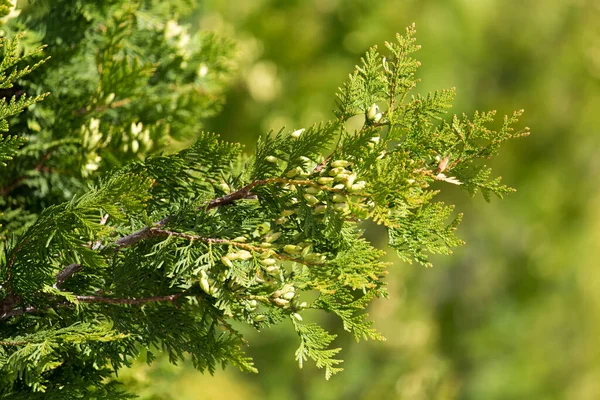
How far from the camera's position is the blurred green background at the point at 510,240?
→ 7.72 ft

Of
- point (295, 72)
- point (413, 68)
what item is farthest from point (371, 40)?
point (413, 68)

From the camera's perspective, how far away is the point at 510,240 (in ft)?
11.0

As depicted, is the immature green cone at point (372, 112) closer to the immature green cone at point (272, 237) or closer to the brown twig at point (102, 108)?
the immature green cone at point (272, 237)

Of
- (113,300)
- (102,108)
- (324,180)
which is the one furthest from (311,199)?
(102,108)

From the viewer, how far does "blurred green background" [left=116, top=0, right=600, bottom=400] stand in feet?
7.72

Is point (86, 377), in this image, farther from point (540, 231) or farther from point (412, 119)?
point (540, 231)

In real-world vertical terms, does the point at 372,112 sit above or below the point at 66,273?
above

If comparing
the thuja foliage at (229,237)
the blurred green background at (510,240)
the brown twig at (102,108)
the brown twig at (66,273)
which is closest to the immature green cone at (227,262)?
the thuja foliage at (229,237)

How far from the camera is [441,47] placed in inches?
99.3

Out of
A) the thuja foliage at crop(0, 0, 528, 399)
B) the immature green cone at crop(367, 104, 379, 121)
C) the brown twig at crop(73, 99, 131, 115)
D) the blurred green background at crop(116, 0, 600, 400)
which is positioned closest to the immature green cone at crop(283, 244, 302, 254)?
the thuja foliage at crop(0, 0, 528, 399)

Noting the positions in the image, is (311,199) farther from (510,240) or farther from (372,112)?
(510,240)

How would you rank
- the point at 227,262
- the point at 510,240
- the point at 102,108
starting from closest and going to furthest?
the point at 227,262 < the point at 102,108 < the point at 510,240

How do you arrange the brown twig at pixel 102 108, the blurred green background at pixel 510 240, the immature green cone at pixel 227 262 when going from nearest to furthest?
the immature green cone at pixel 227 262, the brown twig at pixel 102 108, the blurred green background at pixel 510 240

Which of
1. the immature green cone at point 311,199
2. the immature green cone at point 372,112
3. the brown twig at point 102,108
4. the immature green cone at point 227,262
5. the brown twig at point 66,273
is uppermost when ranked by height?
the immature green cone at point 372,112
